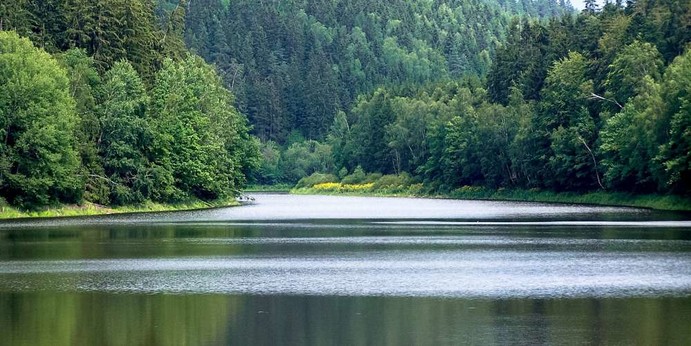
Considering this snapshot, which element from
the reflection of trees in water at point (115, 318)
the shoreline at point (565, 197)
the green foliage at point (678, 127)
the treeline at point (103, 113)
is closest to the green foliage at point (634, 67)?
the shoreline at point (565, 197)

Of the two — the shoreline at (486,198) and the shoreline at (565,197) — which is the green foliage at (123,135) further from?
the shoreline at (565,197)

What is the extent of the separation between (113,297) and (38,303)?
2.72 m

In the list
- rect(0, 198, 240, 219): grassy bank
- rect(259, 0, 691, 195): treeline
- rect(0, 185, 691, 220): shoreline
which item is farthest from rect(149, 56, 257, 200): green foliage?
rect(259, 0, 691, 195): treeline

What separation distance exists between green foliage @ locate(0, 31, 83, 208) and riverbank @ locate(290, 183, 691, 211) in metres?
53.9

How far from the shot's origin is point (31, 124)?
94062mm

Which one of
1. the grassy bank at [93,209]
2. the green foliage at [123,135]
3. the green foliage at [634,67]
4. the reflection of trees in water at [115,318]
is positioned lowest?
the grassy bank at [93,209]

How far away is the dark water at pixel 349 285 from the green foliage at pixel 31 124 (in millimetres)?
13889

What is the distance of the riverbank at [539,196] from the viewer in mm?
107562

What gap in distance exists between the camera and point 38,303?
127 feet

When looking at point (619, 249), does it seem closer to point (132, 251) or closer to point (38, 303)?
point (132, 251)

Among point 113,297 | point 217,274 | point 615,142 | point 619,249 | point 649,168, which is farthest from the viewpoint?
point 615,142

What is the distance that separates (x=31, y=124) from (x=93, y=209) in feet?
50.4

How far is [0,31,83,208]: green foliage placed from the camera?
93188 mm

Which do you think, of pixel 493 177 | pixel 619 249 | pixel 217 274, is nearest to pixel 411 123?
pixel 493 177
